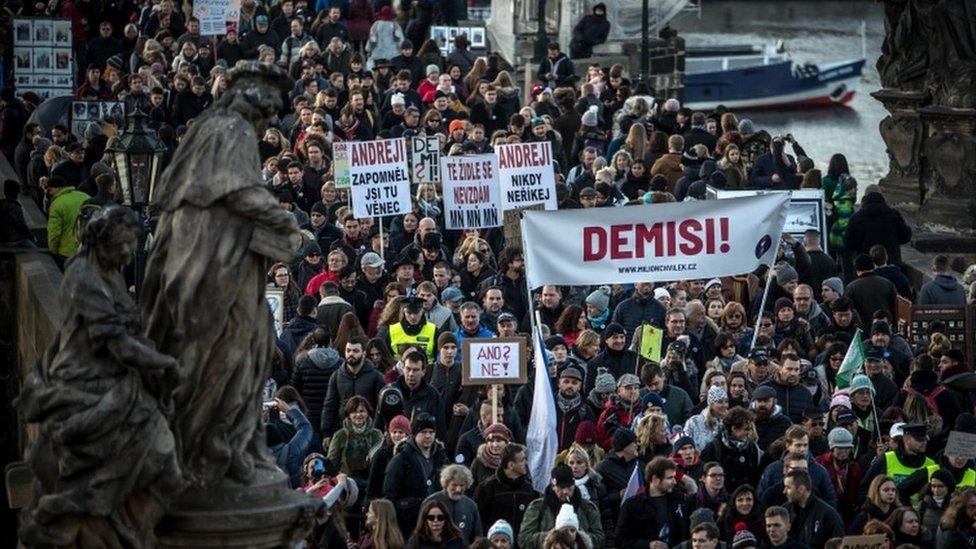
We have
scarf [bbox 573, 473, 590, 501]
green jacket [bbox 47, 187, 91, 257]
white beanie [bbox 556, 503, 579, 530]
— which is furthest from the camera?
green jacket [bbox 47, 187, 91, 257]

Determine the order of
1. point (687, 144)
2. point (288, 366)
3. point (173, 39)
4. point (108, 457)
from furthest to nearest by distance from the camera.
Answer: point (173, 39) < point (687, 144) < point (288, 366) < point (108, 457)

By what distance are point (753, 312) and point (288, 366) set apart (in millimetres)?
4518

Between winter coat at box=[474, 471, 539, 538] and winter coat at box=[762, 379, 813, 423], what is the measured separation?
9.77 ft

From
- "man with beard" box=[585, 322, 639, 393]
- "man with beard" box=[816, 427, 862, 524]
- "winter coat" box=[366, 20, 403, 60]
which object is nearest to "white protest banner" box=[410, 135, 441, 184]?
"man with beard" box=[585, 322, 639, 393]

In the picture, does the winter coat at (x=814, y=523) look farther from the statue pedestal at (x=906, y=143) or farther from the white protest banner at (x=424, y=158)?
the statue pedestal at (x=906, y=143)

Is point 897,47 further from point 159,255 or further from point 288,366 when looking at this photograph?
point 159,255

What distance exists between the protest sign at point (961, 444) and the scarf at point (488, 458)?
123 inches

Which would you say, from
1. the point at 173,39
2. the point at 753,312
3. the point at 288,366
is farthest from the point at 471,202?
the point at 173,39

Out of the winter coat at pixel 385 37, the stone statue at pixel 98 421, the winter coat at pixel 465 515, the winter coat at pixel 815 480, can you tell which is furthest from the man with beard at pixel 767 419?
the winter coat at pixel 385 37

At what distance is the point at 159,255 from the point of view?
11.1 meters

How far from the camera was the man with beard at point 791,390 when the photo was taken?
65.7 feet

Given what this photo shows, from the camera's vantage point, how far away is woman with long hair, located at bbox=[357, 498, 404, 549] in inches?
634

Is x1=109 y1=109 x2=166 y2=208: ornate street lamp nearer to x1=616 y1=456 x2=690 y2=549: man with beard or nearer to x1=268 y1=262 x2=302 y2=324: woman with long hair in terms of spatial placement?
x1=268 y1=262 x2=302 y2=324: woman with long hair

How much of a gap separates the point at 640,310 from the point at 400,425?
4.48 meters
